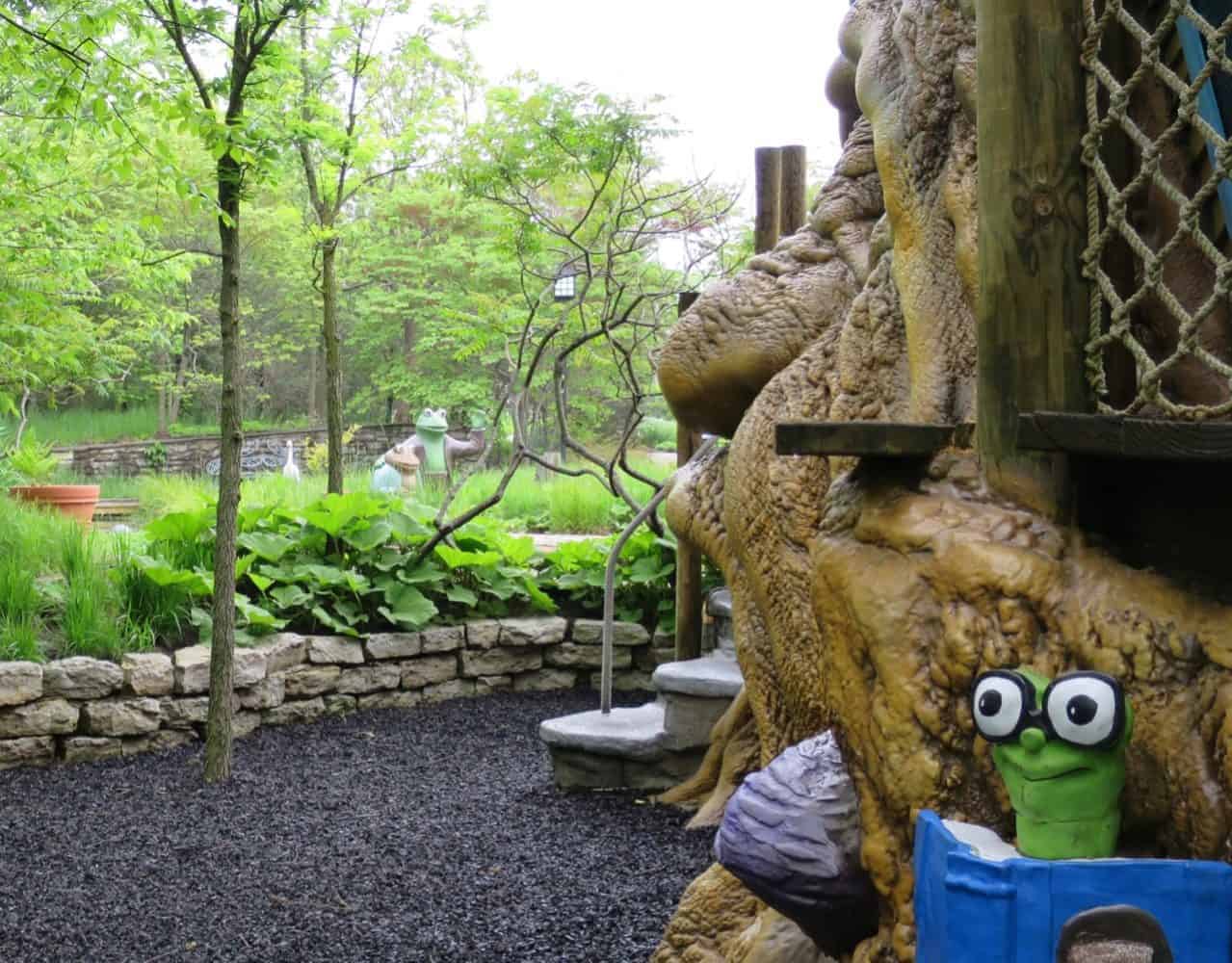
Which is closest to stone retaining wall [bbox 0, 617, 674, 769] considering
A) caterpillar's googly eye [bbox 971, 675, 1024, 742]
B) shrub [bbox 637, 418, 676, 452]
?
caterpillar's googly eye [bbox 971, 675, 1024, 742]

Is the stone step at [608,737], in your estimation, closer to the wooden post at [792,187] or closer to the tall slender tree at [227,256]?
the tall slender tree at [227,256]

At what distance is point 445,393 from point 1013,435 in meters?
19.4

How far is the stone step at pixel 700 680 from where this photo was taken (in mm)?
4996

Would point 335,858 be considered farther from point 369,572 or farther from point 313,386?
point 313,386

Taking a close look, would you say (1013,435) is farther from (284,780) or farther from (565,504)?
(565,504)

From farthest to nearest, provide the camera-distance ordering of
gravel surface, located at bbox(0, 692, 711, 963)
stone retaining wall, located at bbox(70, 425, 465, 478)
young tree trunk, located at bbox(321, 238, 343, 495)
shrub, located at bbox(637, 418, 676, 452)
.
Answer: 1. shrub, located at bbox(637, 418, 676, 452)
2. stone retaining wall, located at bbox(70, 425, 465, 478)
3. young tree trunk, located at bbox(321, 238, 343, 495)
4. gravel surface, located at bbox(0, 692, 711, 963)

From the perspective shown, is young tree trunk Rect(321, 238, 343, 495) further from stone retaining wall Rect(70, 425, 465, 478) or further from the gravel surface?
stone retaining wall Rect(70, 425, 465, 478)

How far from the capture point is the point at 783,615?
2.83m

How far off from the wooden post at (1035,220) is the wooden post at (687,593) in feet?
13.4

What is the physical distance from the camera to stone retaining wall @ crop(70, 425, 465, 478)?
19.3 m

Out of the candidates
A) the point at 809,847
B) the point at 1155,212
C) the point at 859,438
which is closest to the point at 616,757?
the point at 809,847

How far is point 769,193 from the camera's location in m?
5.73

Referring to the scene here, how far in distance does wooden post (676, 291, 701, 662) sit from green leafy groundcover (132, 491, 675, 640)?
1.02 metres

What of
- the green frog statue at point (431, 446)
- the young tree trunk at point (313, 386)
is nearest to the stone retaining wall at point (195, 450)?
the green frog statue at point (431, 446)
